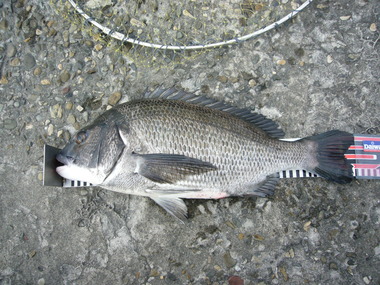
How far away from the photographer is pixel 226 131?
2.38m

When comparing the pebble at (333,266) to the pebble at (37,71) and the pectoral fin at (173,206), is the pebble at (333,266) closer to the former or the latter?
the pectoral fin at (173,206)

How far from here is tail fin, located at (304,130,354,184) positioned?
246 cm

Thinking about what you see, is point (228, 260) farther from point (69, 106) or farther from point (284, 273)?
point (69, 106)

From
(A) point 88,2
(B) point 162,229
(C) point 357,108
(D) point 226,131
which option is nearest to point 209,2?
(A) point 88,2

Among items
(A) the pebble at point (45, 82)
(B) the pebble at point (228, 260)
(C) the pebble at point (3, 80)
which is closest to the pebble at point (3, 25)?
(C) the pebble at point (3, 80)

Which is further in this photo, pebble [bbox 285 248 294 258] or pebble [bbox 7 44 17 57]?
pebble [bbox 7 44 17 57]

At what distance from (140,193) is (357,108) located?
1.86 m

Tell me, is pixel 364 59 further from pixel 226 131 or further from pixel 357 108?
pixel 226 131

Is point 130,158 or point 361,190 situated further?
point 361,190

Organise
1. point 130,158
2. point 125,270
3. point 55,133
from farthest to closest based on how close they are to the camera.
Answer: point 55,133 → point 125,270 → point 130,158

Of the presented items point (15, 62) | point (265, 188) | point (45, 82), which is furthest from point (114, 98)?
point (265, 188)

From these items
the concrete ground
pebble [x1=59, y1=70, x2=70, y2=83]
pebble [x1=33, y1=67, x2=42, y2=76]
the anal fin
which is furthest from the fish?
pebble [x1=33, y1=67, x2=42, y2=76]

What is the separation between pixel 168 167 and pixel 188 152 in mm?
171

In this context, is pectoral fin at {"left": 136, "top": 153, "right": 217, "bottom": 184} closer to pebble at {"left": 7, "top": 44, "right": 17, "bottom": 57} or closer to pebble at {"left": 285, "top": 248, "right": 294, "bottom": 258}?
pebble at {"left": 285, "top": 248, "right": 294, "bottom": 258}
